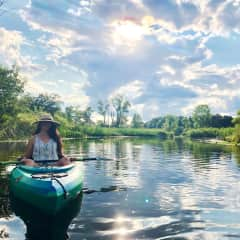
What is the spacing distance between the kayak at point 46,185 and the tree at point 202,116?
127 metres

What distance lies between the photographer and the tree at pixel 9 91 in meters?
68.0

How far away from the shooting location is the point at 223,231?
12766 mm

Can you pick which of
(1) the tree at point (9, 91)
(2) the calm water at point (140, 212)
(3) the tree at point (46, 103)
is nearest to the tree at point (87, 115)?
(3) the tree at point (46, 103)

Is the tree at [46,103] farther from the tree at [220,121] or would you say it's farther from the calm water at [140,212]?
the calm water at [140,212]

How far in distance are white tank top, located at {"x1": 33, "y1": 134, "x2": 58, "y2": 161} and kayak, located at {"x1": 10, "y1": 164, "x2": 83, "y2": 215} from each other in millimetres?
602

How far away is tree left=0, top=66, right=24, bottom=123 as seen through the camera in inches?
2677

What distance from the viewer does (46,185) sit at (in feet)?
46.1

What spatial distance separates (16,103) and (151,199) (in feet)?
191

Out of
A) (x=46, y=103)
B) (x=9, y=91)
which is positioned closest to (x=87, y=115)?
(x=46, y=103)

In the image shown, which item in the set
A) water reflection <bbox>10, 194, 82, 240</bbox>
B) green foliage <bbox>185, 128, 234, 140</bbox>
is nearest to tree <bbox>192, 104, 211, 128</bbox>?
green foliage <bbox>185, 128, 234, 140</bbox>

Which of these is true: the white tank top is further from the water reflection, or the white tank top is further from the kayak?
the water reflection

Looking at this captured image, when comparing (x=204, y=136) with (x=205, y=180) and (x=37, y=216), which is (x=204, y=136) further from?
(x=37, y=216)

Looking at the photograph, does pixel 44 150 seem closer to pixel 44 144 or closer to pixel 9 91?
pixel 44 144

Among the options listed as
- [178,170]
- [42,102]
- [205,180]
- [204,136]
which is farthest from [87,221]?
[42,102]
